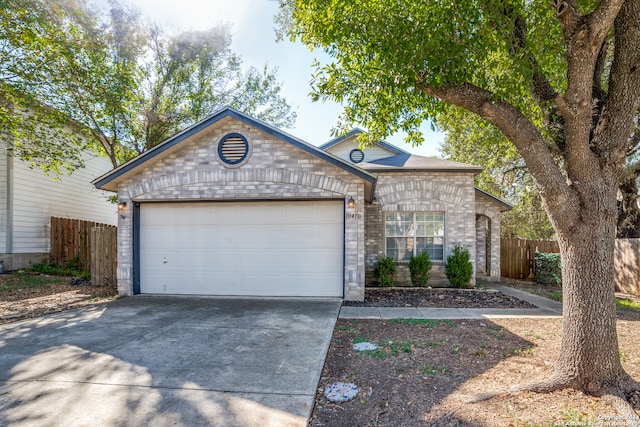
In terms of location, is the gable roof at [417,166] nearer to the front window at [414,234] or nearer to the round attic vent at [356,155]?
the round attic vent at [356,155]

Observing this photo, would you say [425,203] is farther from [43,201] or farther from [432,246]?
[43,201]

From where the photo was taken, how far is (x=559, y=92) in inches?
168

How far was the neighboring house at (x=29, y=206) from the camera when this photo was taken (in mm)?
11570

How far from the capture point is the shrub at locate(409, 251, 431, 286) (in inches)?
399

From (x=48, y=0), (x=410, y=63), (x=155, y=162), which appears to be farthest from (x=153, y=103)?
(x=410, y=63)

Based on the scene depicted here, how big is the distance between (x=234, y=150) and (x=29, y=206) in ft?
31.2

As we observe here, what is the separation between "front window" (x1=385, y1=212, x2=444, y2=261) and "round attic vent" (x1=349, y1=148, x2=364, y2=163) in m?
3.03

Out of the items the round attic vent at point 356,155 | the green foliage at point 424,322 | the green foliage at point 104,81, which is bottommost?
the green foliage at point 424,322

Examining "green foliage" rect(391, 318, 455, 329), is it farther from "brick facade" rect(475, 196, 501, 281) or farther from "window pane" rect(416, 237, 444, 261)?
"brick facade" rect(475, 196, 501, 281)

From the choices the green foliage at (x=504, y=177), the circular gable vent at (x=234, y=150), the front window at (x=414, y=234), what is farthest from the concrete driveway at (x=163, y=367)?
the green foliage at (x=504, y=177)

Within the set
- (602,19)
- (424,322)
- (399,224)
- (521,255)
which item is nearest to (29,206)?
(399,224)

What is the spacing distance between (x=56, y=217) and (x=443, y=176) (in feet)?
48.3

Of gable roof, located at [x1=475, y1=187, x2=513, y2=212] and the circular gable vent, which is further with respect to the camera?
gable roof, located at [x1=475, y1=187, x2=513, y2=212]

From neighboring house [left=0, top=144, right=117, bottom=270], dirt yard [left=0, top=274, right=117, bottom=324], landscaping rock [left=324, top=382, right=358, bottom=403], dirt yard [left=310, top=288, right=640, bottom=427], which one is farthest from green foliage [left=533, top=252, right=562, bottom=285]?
neighboring house [left=0, top=144, right=117, bottom=270]
